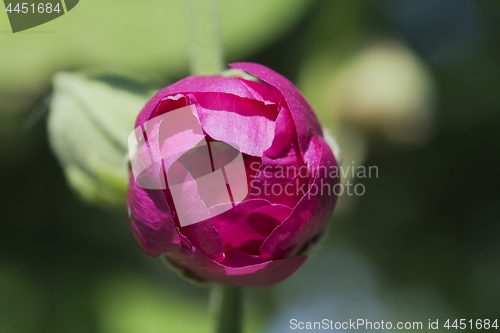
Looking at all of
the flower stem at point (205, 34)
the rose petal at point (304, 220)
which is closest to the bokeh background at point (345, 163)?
the flower stem at point (205, 34)

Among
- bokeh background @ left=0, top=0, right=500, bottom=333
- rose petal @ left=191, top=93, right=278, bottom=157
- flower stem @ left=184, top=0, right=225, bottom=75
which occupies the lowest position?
bokeh background @ left=0, top=0, right=500, bottom=333

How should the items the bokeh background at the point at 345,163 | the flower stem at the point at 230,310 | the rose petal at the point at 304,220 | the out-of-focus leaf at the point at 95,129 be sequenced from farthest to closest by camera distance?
1. the bokeh background at the point at 345,163
2. the out-of-focus leaf at the point at 95,129
3. the flower stem at the point at 230,310
4. the rose petal at the point at 304,220

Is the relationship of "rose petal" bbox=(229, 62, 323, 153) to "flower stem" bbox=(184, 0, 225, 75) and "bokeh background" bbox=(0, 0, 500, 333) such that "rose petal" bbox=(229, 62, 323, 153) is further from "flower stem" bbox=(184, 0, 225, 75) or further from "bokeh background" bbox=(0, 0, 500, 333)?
"bokeh background" bbox=(0, 0, 500, 333)

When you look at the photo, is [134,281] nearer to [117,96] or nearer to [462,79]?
[117,96]

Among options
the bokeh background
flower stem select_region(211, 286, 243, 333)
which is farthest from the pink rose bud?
the bokeh background

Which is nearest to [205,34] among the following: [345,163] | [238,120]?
[238,120]

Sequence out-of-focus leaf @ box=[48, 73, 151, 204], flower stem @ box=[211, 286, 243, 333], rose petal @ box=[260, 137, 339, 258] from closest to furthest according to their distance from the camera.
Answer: rose petal @ box=[260, 137, 339, 258] → flower stem @ box=[211, 286, 243, 333] → out-of-focus leaf @ box=[48, 73, 151, 204]

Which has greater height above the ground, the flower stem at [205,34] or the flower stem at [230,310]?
the flower stem at [205,34]

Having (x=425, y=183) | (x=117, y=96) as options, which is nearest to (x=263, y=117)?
(x=117, y=96)

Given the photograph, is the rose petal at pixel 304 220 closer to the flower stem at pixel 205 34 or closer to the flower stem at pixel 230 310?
the flower stem at pixel 230 310
